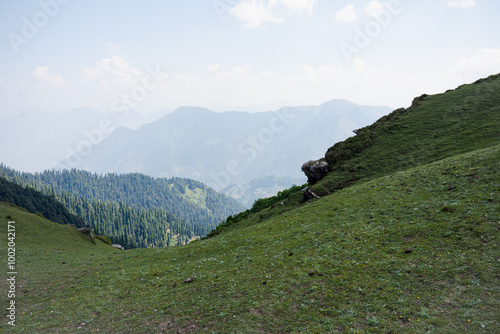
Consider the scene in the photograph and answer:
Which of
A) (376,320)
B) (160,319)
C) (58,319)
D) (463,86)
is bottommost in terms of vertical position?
(376,320)

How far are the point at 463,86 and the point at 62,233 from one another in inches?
3917

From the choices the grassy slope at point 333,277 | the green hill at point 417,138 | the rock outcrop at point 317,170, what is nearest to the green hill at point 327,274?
the grassy slope at point 333,277

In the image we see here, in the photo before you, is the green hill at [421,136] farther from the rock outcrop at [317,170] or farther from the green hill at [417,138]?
the rock outcrop at [317,170]

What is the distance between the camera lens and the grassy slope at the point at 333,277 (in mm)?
13922

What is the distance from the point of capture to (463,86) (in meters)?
64.5

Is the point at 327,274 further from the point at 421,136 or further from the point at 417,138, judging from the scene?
the point at 421,136

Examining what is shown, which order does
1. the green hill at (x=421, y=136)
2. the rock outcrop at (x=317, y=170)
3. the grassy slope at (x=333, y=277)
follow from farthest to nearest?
the rock outcrop at (x=317, y=170) → the green hill at (x=421, y=136) → the grassy slope at (x=333, y=277)

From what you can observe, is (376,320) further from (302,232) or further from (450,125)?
(450,125)

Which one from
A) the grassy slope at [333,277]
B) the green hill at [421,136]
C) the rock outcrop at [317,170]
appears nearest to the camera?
the grassy slope at [333,277]

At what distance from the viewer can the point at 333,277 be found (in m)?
17.8

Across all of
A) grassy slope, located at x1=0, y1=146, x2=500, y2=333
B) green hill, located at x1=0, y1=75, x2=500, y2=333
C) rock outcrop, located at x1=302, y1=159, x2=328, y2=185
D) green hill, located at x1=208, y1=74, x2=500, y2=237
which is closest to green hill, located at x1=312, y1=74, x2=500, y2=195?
green hill, located at x1=208, y1=74, x2=500, y2=237

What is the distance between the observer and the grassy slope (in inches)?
548

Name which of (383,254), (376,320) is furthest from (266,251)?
(376,320)

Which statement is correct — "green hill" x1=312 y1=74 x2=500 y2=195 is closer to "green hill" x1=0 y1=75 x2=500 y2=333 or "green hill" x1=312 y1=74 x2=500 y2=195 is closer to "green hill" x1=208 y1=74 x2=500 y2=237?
"green hill" x1=208 y1=74 x2=500 y2=237
